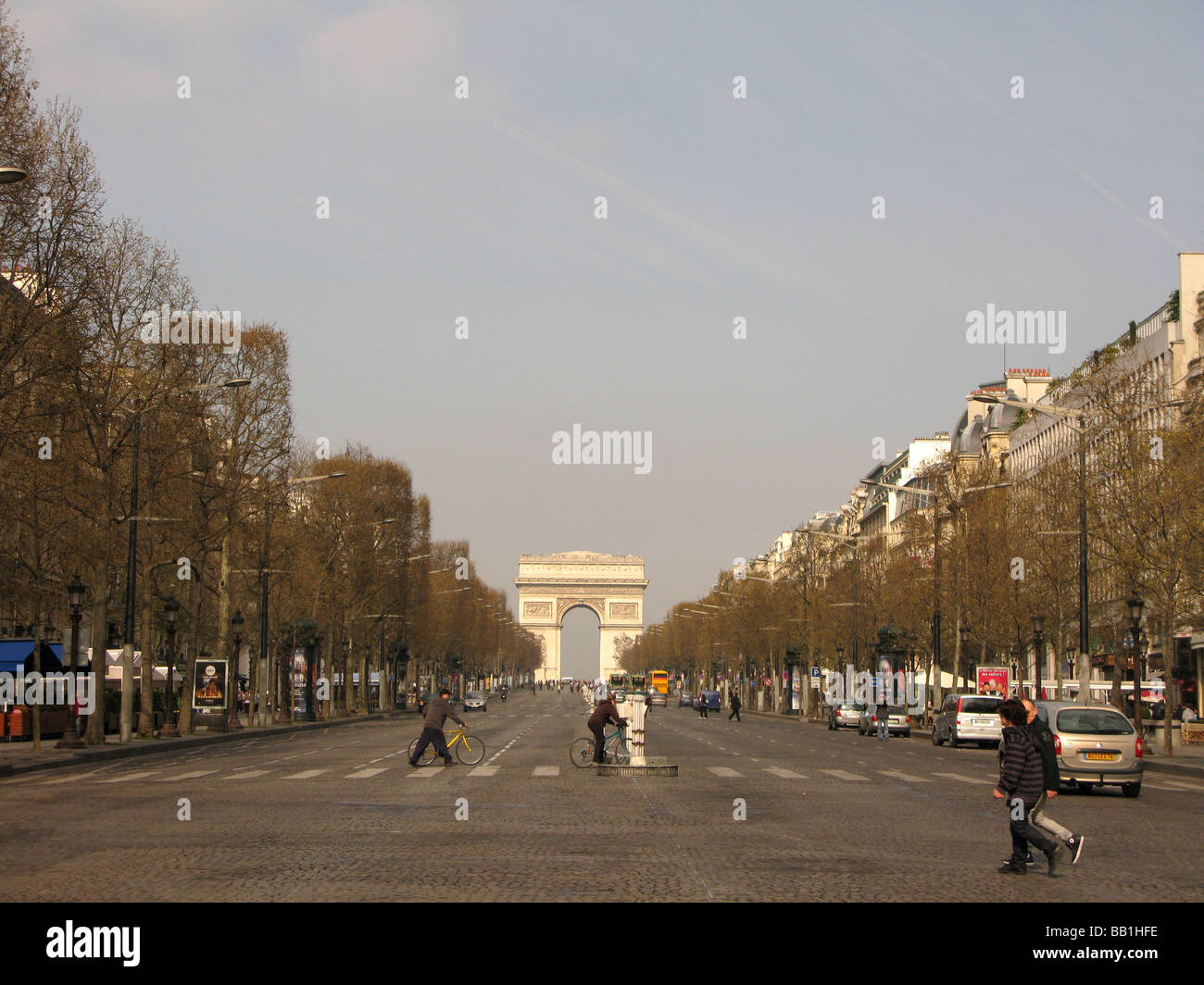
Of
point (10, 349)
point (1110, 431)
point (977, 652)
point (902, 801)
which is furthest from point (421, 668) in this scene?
point (902, 801)

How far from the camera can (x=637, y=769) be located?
3072 cm

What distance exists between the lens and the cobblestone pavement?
13.0 metres

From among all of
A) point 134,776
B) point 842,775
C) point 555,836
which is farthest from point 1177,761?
point 555,836

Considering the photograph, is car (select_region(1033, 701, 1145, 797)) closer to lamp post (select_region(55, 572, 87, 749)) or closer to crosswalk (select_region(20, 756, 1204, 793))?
crosswalk (select_region(20, 756, 1204, 793))

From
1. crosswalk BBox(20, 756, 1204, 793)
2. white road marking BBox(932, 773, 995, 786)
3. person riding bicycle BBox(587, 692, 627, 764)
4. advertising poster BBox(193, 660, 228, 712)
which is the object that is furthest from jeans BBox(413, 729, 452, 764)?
advertising poster BBox(193, 660, 228, 712)

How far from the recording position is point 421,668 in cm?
13888

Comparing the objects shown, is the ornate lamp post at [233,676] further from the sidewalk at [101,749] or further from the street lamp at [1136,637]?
the street lamp at [1136,637]

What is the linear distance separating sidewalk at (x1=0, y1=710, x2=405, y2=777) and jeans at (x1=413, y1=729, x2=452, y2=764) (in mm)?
8071

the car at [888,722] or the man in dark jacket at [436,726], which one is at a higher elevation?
the man in dark jacket at [436,726]

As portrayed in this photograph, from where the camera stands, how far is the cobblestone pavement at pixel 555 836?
13.0 metres

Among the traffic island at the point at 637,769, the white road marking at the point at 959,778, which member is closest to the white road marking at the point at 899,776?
the white road marking at the point at 959,778

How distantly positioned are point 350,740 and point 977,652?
53985 millimetres
